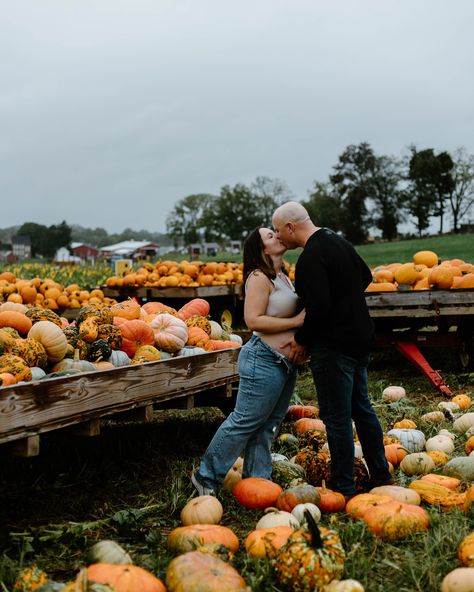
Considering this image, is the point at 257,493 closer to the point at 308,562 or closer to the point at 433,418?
the point at 308,562

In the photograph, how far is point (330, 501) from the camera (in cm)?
393

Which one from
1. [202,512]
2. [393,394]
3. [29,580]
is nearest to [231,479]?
[202,512]

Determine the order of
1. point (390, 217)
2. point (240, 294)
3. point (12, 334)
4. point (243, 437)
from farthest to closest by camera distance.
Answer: point (390, 217)
point (240, 294)
point (12, 334)
point (243, 437)

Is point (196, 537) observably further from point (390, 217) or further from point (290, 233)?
point (390, 217)

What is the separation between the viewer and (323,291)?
12.5ft

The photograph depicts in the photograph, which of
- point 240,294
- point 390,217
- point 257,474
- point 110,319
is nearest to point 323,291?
point 257,474

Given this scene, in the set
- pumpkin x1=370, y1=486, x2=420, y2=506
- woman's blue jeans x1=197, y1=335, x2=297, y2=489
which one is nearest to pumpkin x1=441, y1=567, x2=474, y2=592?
A: pumpkin x1=370, y1=486, x2=420, y2=506

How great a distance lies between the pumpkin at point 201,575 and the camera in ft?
8.85

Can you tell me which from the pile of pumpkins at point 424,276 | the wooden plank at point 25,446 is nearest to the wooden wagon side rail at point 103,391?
the wooden plank at point 25,446

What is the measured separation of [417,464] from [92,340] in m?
2.49

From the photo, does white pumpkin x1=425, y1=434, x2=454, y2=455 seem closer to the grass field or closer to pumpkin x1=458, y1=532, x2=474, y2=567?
the grass field

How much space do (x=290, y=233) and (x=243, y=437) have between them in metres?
1.30

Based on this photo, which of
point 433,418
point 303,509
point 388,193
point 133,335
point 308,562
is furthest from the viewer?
point 388,193

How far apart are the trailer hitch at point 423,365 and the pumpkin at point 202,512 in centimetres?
414
